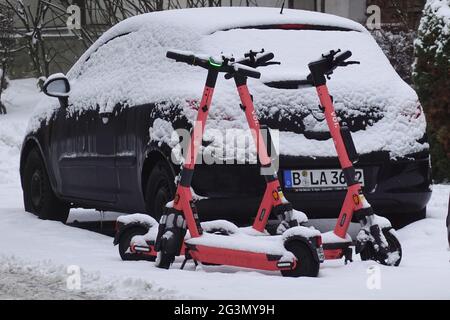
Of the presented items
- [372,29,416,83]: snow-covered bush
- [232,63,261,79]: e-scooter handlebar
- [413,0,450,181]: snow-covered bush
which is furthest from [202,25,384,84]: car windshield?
[372,29,416,83]: snow-covered bush

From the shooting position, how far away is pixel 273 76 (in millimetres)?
8227

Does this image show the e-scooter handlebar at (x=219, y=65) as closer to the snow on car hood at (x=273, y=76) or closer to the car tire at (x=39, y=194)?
the snow on car hood at (x=273, y=76)

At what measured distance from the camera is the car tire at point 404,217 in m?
8.89

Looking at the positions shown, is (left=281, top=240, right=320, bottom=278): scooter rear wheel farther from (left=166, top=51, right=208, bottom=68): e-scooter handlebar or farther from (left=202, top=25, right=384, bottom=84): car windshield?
(left=202, top=25, right=384, bottom=84): car windshield

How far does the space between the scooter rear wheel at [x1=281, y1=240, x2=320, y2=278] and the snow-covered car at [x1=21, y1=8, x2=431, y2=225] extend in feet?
3.31

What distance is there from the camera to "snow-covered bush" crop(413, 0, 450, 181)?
12.3 meters

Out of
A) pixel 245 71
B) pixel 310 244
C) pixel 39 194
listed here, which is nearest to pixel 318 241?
pixel 310 244

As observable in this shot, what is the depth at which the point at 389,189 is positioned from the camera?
841 cm

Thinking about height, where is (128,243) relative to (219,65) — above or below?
below

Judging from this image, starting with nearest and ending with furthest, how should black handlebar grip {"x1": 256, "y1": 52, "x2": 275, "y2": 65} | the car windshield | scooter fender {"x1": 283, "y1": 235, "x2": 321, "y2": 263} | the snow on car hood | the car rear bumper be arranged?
scooter fender {"x1": 283, "y1": 235, "x2": 321, "y2": 263}, black handlebar grip {"x1": 256, "y1": 52, "x2": 275, "y2": 65}, the car rear bumper, the snow on car hood, the car windshield

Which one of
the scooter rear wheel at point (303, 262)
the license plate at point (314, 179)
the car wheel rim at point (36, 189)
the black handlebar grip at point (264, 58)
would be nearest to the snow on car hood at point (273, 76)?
the license plate at point (314, 179)

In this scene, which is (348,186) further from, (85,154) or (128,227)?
(85,154)

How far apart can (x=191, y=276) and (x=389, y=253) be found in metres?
1.15

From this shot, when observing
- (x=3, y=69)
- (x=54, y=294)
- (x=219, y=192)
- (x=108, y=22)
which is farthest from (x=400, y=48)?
(x=54, y=294)
